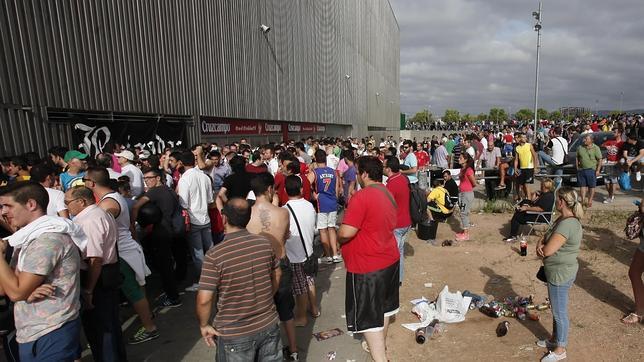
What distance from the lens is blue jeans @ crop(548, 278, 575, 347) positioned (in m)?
3.69

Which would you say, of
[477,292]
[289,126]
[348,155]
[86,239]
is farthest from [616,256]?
[289,126]

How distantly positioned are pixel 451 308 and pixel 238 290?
10.5ft

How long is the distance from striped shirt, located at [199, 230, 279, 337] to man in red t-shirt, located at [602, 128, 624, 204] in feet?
→ 37.0

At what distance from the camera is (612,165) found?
11344 mm

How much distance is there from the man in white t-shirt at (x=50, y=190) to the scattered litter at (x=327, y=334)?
3.07 metres

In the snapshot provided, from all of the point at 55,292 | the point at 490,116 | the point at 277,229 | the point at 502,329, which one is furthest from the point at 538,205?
the point at 490,116

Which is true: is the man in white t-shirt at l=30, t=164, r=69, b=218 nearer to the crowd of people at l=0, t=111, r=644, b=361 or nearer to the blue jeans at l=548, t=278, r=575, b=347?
the crowd of people at l=0, t=111, r=644, b=361

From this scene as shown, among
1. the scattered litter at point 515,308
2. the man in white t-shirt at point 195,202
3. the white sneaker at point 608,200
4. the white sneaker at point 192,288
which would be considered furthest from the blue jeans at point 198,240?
the white sneaker at point 608,200

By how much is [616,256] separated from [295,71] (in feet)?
56.9

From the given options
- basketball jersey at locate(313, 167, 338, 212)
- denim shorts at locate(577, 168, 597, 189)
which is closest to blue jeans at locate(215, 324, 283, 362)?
basketball jersey at locate(313, 167, 338, 212)

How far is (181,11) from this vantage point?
1170 cm

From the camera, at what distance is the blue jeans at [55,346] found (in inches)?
101

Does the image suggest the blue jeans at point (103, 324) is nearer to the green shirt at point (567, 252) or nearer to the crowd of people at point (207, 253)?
the crowd of people at point (207, 253)

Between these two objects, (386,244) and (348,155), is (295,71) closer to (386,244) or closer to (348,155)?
(348,155)
